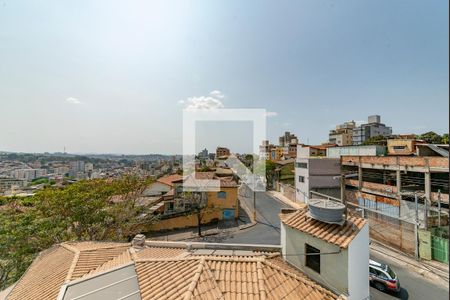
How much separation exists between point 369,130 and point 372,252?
64.3m

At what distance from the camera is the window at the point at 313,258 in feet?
18.4

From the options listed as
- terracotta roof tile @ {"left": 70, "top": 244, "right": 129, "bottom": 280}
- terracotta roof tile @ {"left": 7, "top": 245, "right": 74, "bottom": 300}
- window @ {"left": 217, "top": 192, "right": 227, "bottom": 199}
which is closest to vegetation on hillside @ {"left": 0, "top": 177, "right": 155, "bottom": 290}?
terracotta roof tile @ {"left": 7, "top": 245, "right": 74, "bottom": 300}

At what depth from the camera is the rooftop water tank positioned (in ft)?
18.5

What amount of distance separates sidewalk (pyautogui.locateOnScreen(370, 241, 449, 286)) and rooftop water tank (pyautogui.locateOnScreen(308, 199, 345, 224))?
807 cm

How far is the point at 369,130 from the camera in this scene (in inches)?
2562

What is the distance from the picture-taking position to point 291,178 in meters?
38.5

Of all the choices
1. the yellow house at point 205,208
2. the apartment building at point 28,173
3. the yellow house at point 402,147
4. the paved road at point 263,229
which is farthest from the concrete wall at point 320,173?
the apartment building at point 28,173

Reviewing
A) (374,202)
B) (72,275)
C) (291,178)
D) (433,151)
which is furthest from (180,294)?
(291,178)

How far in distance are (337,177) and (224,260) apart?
76.2 ft

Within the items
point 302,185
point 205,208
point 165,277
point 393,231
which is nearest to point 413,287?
point 393,231

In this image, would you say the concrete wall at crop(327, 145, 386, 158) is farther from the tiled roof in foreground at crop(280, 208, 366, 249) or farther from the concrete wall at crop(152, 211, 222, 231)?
the tiled roof in foreground at crop(280, 208, 366, 249)

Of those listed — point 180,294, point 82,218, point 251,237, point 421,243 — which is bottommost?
point 251,237

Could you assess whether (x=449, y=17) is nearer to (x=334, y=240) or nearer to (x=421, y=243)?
(x=334, y=240)

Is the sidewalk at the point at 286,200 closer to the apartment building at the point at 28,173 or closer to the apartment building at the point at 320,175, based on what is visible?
the apartment building at the point at 320,175
